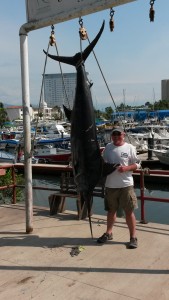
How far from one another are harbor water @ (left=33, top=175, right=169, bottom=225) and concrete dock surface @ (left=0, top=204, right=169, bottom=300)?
6.30 m

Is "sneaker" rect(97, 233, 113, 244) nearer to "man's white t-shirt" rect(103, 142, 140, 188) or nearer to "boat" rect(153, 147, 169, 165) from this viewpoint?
"man's white t-shirt" rect(103, 142, 140, 188)

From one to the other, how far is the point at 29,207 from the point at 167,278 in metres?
2.26

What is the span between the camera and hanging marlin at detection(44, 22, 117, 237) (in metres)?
3.76

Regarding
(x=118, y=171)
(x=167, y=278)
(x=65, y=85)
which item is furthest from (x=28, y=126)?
(x=167, y=278)

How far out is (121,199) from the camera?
171 inches

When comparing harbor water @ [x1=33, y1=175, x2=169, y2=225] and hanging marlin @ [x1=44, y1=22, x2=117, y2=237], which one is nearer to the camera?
hanging marlin @ [x1=44, y1=22, x2=117, y2=237]

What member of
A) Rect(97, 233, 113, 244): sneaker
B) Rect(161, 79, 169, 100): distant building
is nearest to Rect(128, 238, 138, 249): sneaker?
Rect(97, 233, 113, 244): sneaker

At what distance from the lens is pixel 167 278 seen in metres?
3.51

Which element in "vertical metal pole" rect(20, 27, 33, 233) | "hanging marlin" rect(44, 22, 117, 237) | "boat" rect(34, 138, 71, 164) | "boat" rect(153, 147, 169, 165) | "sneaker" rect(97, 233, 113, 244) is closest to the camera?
"hanging marlin" rect(44, 22, 117, 237)

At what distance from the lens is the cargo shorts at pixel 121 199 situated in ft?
14.2

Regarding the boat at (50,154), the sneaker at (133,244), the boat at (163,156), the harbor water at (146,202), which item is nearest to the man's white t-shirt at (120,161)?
the sneaker at (133,244)

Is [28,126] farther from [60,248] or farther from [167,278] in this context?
[167,278]

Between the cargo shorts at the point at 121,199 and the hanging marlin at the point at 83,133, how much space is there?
417mm

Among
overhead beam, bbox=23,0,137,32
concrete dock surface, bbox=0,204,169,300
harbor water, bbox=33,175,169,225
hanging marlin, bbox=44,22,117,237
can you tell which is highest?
overhead beam, bbox=23,0,137,32
